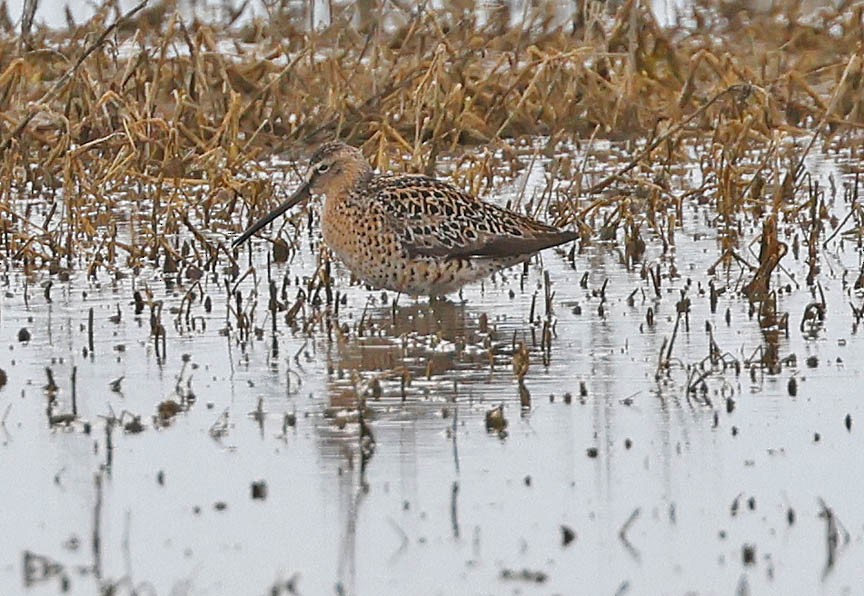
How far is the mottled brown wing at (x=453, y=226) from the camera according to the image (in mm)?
8422

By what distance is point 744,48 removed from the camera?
47.3 ft

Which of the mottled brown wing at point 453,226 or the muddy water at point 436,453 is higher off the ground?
the mottled brown wing at point 453,226

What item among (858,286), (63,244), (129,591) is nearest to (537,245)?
(858,286)

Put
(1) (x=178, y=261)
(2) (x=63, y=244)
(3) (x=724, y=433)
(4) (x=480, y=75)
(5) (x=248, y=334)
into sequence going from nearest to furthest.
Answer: (3) (x=724, y=433) < (5) (x=248, y=334) < (1) (x=178, y=261) < (2) (x=63, y=244) < (4) (x=480, y=75)

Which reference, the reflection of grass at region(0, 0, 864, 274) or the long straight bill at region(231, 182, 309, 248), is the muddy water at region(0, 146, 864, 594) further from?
the reflection of grass at region(0, 0, 864, 274)

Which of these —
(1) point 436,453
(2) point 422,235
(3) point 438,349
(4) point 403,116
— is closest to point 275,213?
(2) point 422,235

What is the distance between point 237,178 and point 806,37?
510 centimetres

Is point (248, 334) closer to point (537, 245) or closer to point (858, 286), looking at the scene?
point (537, 245)

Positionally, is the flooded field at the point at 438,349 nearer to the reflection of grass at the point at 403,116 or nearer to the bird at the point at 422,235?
the reflection of grass at the point at 403,116

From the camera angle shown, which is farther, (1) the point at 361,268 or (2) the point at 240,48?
(2) the point at 240,48

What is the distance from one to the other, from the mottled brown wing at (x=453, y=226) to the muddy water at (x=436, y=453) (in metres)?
0.23

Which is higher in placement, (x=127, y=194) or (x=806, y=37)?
(x=806, y=37)

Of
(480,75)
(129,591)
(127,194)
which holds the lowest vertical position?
(129,591)

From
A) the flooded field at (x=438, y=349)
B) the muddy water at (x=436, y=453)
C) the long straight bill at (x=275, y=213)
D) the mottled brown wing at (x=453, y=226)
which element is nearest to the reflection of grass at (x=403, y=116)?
the flooded field at (x=438, y=349)
